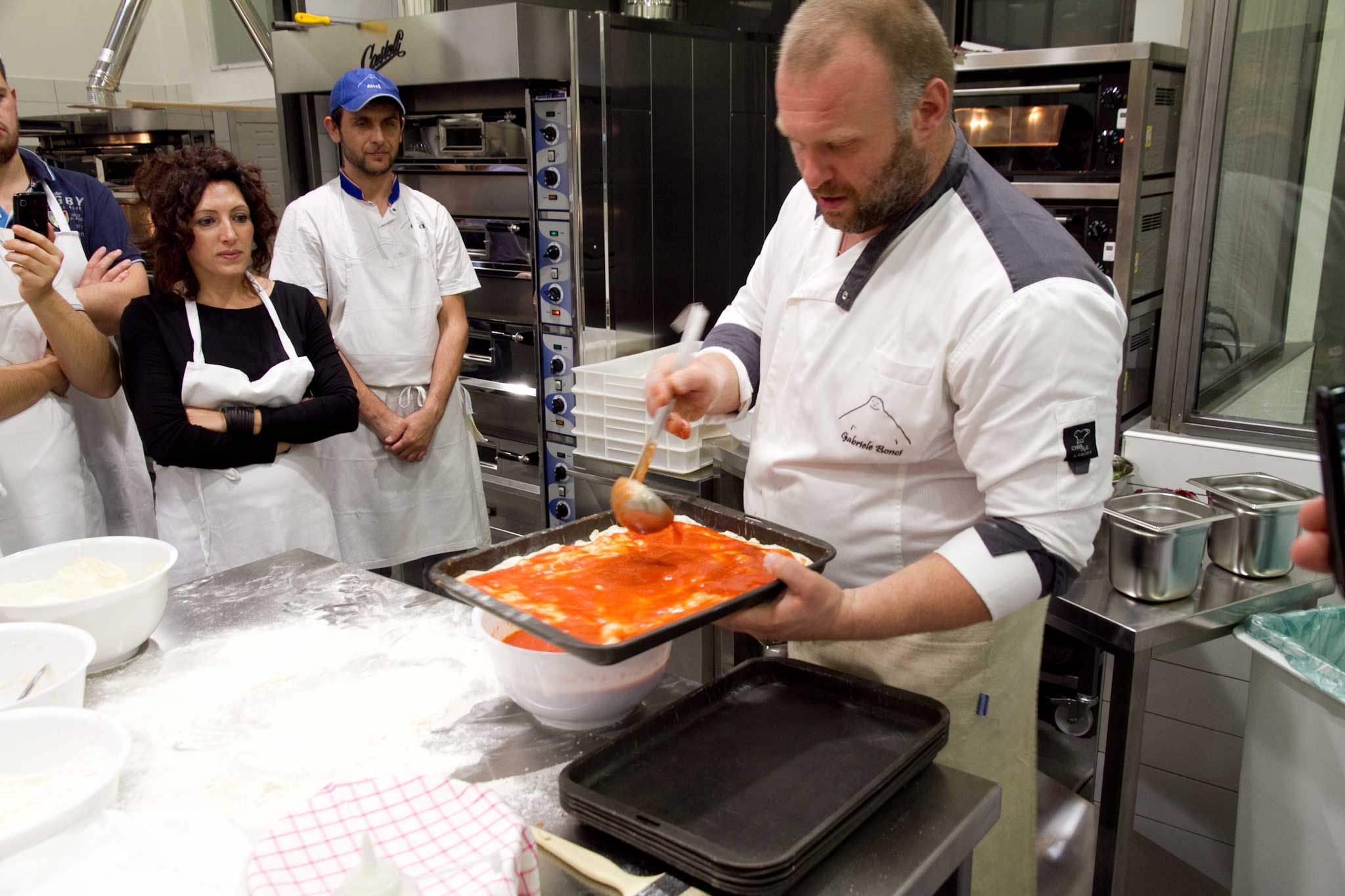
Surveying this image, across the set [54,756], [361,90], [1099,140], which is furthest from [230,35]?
[54,756]

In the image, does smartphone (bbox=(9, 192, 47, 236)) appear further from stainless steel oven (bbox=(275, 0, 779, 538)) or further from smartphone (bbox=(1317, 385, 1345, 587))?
smartphone (bbox=(1317, 385, 1345, 587))

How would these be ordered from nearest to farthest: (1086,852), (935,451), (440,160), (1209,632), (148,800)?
(148,800) → (935,451) → (1209,632) → (1086,852) → (440,160)

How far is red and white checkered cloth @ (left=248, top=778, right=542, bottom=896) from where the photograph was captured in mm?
994

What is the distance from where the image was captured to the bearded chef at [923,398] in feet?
4.60

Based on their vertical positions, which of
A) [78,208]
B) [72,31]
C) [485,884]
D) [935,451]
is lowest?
[485,884]

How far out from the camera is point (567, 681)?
1386 millimetres

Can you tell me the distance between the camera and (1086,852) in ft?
7.75

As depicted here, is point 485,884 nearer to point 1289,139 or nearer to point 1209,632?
point 1209,632

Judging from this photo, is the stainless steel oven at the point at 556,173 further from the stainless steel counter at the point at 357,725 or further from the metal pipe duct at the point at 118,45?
the stainless steel counter at the point at 357,725

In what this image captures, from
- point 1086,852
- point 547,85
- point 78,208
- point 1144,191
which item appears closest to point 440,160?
point 547,85

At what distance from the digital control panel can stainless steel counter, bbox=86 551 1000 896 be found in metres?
1.91

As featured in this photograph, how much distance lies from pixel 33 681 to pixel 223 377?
127cm

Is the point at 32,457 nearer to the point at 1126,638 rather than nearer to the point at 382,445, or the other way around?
the point at 382,445

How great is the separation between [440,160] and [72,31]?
4.50 meters
